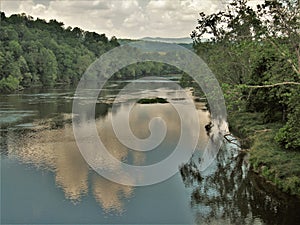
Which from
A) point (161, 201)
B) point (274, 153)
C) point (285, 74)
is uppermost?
point (285, 74)

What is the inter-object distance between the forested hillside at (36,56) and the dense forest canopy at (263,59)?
1409 inches

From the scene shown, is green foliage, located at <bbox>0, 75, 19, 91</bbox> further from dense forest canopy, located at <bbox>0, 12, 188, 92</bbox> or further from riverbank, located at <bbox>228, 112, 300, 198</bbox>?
riverbank, located at <bbox>228, 112, 300, 198</bbox>

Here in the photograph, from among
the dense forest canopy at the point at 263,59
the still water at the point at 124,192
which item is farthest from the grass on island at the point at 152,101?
the still water at the point at 124,192

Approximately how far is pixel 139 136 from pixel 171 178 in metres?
8.84

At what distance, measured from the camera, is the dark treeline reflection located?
14.9 m

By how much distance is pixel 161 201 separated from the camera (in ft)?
55.8

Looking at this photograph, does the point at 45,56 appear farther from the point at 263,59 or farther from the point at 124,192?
the point at 124,192

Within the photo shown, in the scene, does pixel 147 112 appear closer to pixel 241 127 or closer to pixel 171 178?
pixel 241 127

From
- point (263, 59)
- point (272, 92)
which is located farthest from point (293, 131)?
point (263, 59)

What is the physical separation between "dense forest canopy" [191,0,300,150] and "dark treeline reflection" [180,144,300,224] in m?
2.53

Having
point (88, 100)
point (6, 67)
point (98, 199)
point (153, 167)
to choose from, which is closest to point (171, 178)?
point (153, 167)

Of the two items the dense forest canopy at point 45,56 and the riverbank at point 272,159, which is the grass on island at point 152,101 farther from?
the dense forest canopy at point 45,56

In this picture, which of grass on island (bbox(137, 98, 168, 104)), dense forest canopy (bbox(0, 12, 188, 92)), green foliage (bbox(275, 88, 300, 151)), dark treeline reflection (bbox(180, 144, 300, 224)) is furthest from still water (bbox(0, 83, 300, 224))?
dense forest canopy (bbox(0, 12, 188, 92))

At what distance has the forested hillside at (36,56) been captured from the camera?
65.3 m
